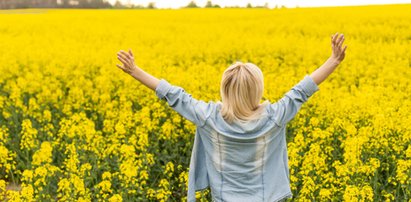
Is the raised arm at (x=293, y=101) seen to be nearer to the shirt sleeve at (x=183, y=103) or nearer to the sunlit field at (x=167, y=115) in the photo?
the shirt sleeve at (x=183, y=103)

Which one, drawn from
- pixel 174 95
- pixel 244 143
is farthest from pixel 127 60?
→ pixel 244 143

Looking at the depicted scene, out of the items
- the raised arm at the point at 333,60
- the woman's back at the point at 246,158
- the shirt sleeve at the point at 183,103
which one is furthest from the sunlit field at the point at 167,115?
the shirt sleeve at the point at 183,103

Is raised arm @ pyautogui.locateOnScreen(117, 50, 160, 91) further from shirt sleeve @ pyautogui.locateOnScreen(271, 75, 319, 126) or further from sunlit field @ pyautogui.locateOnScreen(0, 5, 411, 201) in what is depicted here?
sunlit field @ pyautogui.locateOnScreen(0, 5, 411, 201)

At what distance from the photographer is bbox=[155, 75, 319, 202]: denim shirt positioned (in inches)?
121

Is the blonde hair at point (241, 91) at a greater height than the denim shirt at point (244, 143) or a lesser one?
greater

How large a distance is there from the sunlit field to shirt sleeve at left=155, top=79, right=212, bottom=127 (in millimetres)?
1405

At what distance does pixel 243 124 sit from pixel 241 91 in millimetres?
186

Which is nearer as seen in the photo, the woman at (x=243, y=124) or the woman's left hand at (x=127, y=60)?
the woman at (x=243, y=124)

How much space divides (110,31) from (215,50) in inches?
201

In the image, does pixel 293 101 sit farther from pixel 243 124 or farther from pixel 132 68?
pixel 132 68

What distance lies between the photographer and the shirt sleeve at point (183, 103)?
3066 mm

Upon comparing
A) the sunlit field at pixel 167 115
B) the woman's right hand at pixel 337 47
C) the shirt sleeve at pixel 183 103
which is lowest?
the sunlit field at pixel 167 115

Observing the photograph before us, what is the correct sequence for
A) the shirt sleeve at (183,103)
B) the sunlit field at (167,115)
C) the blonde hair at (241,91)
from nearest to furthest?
1. the blonde hair at (241,91)
2. the shirt sleeve at (183,103)
3. the sunlit field at (167,115)

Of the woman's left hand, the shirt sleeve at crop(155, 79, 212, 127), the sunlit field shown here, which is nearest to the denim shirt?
the shirt sleeve at crop(155, 79, 212, 127)
